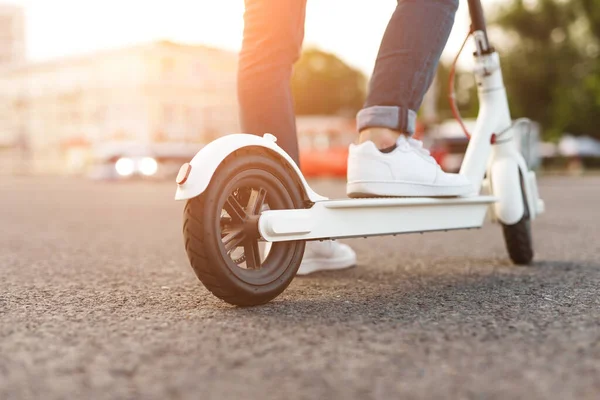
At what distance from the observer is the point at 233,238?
1.86m

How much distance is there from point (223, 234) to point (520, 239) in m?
1.38

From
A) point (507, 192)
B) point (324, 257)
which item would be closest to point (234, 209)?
point (324, 257)

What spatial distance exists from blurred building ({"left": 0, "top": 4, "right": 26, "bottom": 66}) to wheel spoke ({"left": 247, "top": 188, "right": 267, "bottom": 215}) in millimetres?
65320

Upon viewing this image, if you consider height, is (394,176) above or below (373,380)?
above

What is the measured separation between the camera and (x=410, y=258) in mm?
3254

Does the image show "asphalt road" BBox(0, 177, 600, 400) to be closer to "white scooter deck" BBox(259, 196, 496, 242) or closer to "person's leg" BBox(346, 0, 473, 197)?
"white scooter deck" BBox(259, 196, 496, 242)

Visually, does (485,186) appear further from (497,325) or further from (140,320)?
(140,320)

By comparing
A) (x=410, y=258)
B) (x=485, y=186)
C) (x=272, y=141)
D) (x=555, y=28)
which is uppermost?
(x=555, y=28)

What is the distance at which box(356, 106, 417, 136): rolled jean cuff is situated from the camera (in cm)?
209

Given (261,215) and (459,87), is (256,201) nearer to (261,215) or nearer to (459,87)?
(261,215)

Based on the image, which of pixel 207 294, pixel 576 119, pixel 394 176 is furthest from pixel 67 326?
pixel 576 119

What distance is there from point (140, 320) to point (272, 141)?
1.86ft

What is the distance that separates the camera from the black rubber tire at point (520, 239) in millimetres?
2768

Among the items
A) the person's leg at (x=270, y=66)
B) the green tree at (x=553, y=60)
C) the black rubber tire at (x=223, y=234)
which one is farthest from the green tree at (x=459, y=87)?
the black rubber tire at (x=223, y=234)
